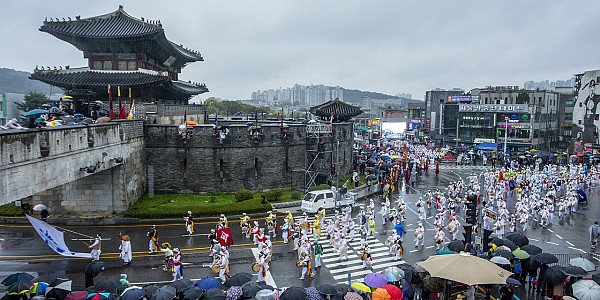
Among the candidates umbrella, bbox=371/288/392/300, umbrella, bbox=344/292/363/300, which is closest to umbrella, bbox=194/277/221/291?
umbrella, bbox=344/292/363/300

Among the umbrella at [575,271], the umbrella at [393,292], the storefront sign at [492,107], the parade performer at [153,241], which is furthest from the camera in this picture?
the storefront sign at [492,107]

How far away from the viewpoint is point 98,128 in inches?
917

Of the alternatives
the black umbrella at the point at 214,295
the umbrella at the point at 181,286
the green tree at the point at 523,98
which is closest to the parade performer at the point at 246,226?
the umbrella at the point at 181,286

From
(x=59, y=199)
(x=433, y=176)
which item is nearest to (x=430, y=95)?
(x=433, y=176)

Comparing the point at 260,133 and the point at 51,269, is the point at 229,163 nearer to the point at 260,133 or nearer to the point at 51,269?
the point at 260,133

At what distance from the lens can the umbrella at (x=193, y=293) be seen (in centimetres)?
1259

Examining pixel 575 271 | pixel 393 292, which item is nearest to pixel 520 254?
pixel 575 271

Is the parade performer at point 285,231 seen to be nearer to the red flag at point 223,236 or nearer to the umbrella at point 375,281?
the red flag at point 223,236

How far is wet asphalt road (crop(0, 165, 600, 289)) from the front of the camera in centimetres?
1805

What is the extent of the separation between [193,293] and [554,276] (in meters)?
11.1

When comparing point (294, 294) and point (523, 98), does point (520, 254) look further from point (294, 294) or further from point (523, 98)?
point (523, 98)

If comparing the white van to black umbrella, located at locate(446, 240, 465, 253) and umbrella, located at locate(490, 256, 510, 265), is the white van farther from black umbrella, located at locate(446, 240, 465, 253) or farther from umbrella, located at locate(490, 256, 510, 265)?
umbrella, located at locate(490, 256, 510, 265)

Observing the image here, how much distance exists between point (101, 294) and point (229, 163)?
21699mm

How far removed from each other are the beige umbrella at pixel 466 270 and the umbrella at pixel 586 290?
83.0 inches
